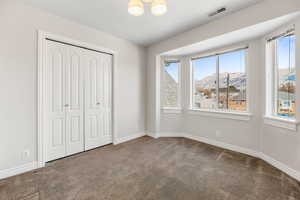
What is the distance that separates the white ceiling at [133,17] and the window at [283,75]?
91 cm

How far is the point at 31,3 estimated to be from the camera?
2178 mm

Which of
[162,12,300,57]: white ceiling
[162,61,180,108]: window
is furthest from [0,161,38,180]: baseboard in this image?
[162,12,300,57]: white ceiling

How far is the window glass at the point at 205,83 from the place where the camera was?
138 inches

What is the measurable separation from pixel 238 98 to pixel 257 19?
5.25ft

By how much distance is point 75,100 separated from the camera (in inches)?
111

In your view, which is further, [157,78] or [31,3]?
[157,78]

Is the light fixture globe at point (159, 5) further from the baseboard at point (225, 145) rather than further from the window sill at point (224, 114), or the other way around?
the baseboard at point (225, 145)

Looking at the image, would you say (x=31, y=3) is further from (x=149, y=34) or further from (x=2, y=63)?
(x=149, y=34)

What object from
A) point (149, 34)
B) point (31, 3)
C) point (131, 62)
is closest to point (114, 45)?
point (131, 62)

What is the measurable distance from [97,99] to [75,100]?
0.48 meters

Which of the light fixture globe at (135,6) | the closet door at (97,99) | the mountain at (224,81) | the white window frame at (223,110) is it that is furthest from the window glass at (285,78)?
the closet door at (97,99)

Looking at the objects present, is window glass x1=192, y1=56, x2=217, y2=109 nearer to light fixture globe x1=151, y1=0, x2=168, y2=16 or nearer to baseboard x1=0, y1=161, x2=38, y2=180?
light fixture globe x1=151, y1=0, x2=168, y2=16

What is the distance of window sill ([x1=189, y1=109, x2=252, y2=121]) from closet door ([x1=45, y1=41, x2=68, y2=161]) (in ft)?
10.3

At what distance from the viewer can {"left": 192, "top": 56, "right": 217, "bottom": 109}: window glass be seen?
351 cm
